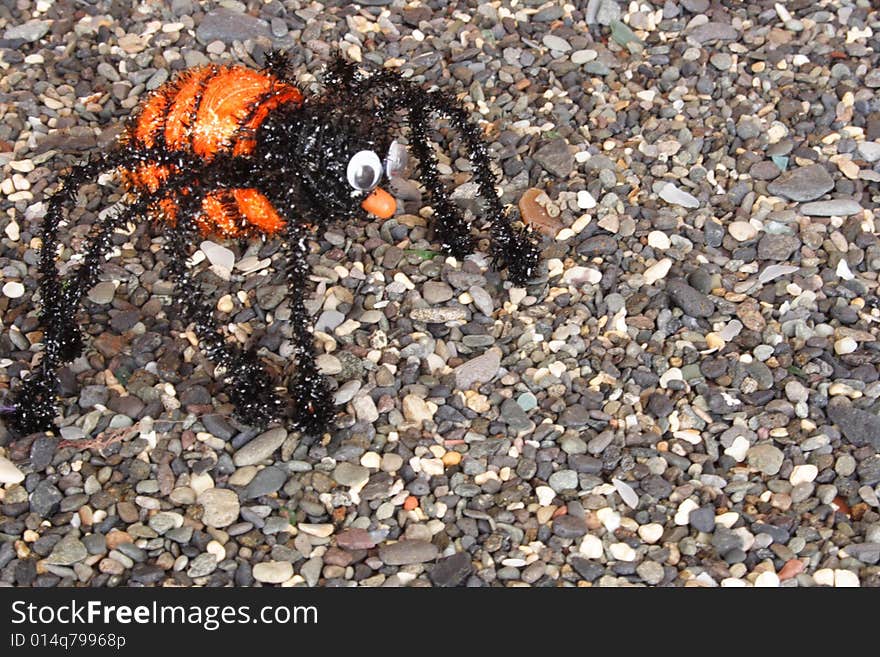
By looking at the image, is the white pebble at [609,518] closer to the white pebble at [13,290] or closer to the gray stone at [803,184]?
the gray stone at [803,184]

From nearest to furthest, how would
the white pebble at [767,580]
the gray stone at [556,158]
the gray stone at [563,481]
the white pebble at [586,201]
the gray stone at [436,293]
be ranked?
the white pebble at [767,580] < the gray stone at [563,481] < the gray stone at [436,293] < the white pebble at [586,201] < the gray stone at [556,158]

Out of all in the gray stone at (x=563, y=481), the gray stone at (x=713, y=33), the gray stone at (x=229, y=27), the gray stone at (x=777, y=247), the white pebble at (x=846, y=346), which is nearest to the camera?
the gray stone at (x=563, y=481)

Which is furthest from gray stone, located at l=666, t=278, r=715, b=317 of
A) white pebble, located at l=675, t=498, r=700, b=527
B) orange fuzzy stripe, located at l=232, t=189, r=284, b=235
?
orange fuzzy stripe, located at l=232, t=189, r=284, b=235

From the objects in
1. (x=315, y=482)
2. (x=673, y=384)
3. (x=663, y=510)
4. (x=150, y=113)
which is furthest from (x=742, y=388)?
(x=150, y=113)

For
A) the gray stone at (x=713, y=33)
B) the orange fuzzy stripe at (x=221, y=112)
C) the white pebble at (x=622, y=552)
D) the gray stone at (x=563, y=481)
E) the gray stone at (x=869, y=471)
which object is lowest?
the white pebble at (x=622, y=552)

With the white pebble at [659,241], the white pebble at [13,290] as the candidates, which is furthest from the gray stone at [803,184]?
the white pebble at [13,290]

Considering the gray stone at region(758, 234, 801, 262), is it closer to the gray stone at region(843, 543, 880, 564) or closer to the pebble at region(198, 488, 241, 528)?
the gray stone at region(843, 543, 880, 564)
